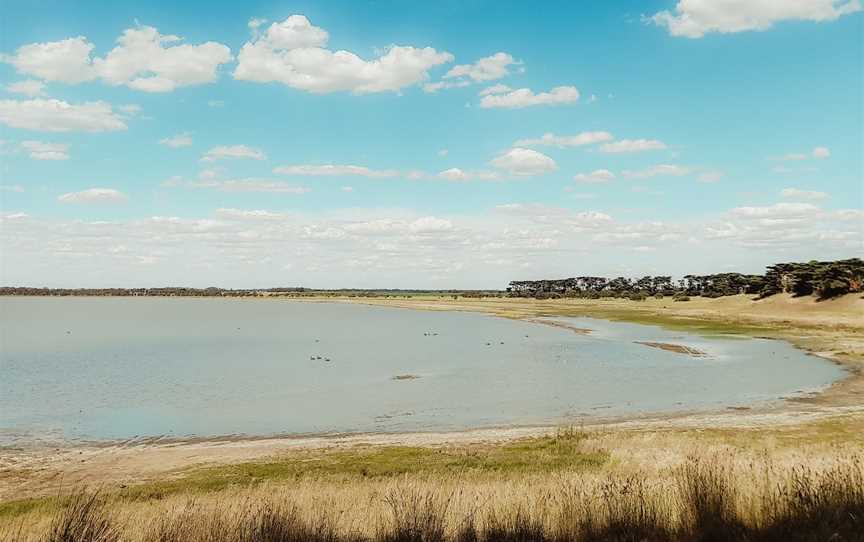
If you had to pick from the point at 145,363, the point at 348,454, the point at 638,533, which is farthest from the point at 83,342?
the point at 638,533

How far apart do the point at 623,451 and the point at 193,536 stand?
14808 mm

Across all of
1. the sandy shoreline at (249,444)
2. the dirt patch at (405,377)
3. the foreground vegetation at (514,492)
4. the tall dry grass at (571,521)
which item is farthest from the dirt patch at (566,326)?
the tall dry grass at (571,521)

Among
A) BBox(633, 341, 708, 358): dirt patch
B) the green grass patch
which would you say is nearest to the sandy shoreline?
the green grass patch

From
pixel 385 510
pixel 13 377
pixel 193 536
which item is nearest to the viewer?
pixel 193 536

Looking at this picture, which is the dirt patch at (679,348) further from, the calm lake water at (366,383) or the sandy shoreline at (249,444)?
the sandy shoreline at (249,444)

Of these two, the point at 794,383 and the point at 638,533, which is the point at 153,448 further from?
the point at 794,383

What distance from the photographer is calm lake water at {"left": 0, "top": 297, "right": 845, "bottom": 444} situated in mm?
30984

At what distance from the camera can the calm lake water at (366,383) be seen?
31.0 meters

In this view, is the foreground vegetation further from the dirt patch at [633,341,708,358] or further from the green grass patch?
the dirt patch at [633,341,708,358]

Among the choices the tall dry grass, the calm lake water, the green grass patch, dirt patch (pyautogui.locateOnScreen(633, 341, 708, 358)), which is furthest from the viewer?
dirt patch (pyautogui.locateOnScreen(633, 341, 708, 358))

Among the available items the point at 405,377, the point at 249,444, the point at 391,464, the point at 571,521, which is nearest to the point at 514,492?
the point at 571,521

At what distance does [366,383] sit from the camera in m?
42.9

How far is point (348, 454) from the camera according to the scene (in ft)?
74.0

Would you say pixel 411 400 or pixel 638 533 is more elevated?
pixel 638 533
